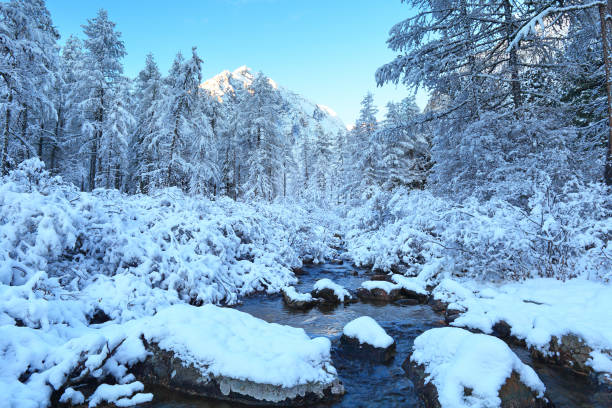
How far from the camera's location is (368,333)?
5527mm

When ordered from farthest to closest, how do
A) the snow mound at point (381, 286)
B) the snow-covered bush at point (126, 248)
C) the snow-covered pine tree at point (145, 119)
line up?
the snow-covered pine tree at point (145, 119)
the snow mound at point (381, 286)
the snow-covered bush at point (126, 248)

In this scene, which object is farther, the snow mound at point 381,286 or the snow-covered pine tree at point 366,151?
the snow-covered pine tree at point 366,151

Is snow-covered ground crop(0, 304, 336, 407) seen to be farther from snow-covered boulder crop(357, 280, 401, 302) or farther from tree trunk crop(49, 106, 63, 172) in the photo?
tree trunk crop(49, 106, 63, 172)

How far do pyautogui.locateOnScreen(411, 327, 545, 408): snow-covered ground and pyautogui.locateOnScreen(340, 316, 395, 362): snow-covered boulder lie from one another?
96 centimetres

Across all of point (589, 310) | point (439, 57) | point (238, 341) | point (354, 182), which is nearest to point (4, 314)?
point (238, 341)

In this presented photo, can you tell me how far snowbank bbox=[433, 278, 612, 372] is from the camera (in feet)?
15.4

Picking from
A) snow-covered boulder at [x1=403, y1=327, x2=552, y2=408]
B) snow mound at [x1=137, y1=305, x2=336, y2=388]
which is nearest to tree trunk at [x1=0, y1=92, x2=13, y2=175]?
snow mound at [x1=137, y1=305, x2=336, y2=388]

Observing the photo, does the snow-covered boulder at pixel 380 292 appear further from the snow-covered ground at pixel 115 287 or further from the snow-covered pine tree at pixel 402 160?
the snow-covered pine tree at pixel 402 160

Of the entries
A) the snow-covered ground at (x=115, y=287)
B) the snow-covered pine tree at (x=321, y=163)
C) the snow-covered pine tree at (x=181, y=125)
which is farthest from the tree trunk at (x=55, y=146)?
the snow-covered pine tree at (x=321, y=163)

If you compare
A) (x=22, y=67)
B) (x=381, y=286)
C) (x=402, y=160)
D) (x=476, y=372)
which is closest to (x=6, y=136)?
(x=22, y=67)

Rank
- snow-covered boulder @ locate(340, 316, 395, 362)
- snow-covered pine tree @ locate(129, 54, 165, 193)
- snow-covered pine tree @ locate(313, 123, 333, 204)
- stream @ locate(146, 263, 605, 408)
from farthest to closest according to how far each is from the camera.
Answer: snow-covered pine tree @ locate(313, 123, 333, 204), snow-covered pine tree @ locate(129, 54, 165, 193), snow-covered boulder @ locate(340, 316, 395, 362), stream @ locate(146, 263, 605, 408)

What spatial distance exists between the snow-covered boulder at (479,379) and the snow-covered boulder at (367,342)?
2.87 ft

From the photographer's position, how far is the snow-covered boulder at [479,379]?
3561 millimetres

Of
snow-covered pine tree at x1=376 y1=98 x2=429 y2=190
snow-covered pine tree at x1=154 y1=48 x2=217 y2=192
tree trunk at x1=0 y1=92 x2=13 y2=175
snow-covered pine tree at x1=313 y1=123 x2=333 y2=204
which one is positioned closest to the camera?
tree trunk at x1=0 y1=92 x2=13 y2=175
